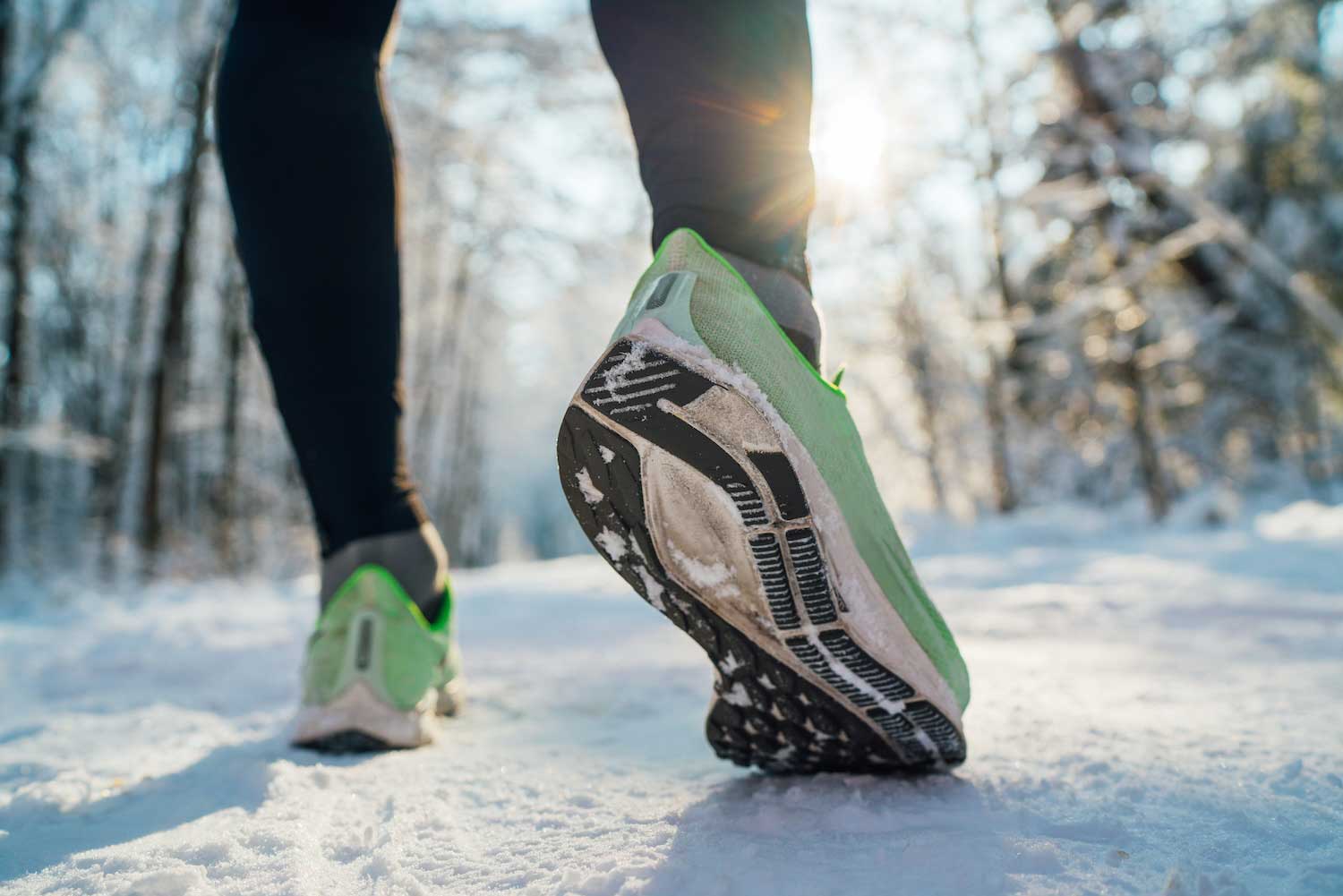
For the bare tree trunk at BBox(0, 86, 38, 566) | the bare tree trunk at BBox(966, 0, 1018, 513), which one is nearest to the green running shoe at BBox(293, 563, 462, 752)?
the bare tree trunk at BBox(0, 86, 38, 566)

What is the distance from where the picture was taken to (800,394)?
1.87 ft

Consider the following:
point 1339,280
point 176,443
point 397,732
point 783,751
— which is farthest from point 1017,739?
point 176,443

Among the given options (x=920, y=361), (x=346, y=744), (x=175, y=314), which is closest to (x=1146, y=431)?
(x=920, y=361)

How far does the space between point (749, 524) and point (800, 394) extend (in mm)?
109

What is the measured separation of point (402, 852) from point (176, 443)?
13.3 m

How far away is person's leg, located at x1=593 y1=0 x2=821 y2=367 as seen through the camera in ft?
2.10

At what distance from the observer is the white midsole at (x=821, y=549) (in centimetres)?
51

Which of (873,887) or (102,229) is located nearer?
(873,887)

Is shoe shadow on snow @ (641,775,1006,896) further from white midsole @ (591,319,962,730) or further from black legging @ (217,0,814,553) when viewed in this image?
black legging @ (217,0,814,553)

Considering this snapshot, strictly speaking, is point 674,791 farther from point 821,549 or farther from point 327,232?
point 327,232

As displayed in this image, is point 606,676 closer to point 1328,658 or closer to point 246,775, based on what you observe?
point 246,775

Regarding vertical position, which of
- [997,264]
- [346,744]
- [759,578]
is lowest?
[346,744]

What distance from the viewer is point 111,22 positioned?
→ 28.0ft

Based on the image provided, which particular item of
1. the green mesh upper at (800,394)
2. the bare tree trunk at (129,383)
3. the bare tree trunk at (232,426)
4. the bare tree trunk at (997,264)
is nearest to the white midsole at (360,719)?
the green mesh upper at (800,394)
